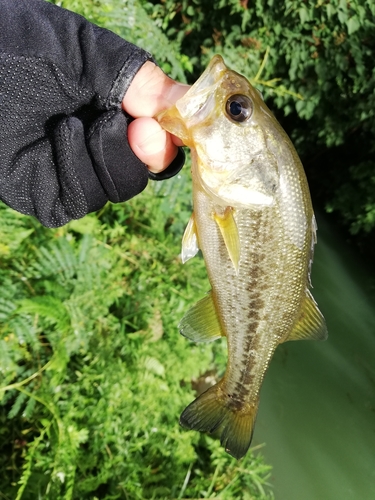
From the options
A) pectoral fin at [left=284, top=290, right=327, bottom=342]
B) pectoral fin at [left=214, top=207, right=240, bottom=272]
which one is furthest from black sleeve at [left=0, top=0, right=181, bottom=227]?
pectoral fin at [left=284, top=290, right=327, bottom=342]

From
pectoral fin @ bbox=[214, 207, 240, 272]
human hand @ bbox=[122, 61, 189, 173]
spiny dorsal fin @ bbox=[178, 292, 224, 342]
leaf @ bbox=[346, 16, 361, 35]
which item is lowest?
spiny dorsal fin @ bbox=[178, 292, 224, 342]

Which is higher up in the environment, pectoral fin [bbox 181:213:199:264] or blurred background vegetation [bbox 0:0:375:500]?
pectoral fin [bbox 181:213:199:264]

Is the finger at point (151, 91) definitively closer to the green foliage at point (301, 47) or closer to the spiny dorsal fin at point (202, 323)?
the spiny dorsal fin at point (202, 323)

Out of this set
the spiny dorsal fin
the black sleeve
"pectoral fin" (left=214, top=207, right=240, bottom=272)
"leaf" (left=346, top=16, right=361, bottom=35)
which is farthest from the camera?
"leaf" (left=346, top=16, right=361, bottom=35)

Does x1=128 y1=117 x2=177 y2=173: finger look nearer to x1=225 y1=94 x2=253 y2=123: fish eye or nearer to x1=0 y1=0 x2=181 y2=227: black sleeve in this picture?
x1=0 y1=0 x2=181 y2=227: black sleeve

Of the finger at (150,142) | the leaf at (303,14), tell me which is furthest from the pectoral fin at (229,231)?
the leaf at (303,14)

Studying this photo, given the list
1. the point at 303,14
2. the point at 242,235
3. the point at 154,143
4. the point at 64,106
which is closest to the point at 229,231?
the point at 242,235

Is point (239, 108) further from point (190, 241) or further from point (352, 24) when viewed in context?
point (352, 24)
